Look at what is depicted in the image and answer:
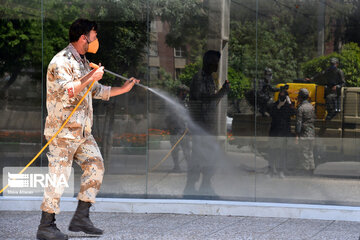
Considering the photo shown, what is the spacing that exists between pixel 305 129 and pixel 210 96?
1.19 meters

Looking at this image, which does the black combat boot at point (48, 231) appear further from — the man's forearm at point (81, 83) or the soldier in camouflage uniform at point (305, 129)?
the soldier in camouflage uniform at point (305, 129)

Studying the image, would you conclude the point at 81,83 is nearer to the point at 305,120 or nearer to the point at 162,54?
the point at 162,54

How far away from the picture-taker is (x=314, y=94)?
712 centimetres

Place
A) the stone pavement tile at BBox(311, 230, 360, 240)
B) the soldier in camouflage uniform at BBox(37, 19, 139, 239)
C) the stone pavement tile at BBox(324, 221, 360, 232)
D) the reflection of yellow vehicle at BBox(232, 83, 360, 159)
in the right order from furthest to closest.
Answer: the reflection of yellow vehicle at BBox(232, 83, 360, 159) → the stone pavement tile at BBox(324, 221, 360, 232) → the stone pavement tile at BBox(311, 230, 360, 240) → the soldier in camouflage uniform at BBox(37, 19, 139, 239)

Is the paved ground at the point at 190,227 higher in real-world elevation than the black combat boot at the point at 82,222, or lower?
lower

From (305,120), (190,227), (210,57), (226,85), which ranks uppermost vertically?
(210,57)

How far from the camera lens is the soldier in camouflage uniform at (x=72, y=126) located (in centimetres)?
510

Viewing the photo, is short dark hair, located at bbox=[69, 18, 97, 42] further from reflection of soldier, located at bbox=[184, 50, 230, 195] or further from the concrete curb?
the concrete curb

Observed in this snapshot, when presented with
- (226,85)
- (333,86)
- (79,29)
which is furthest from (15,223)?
(333,86)

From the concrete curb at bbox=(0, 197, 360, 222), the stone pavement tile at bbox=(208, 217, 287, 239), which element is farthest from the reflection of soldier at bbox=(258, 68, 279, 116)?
the stone pavement tile at bbox=(208, 217, 287, 239)

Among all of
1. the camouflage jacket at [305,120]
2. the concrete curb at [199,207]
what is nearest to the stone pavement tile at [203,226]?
the concrete curb at [199,207]

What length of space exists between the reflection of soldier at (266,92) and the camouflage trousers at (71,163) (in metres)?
2.46

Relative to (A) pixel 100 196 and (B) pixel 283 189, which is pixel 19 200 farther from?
(B) pixel 283 189

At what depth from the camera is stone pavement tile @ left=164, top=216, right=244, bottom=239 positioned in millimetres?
5828
